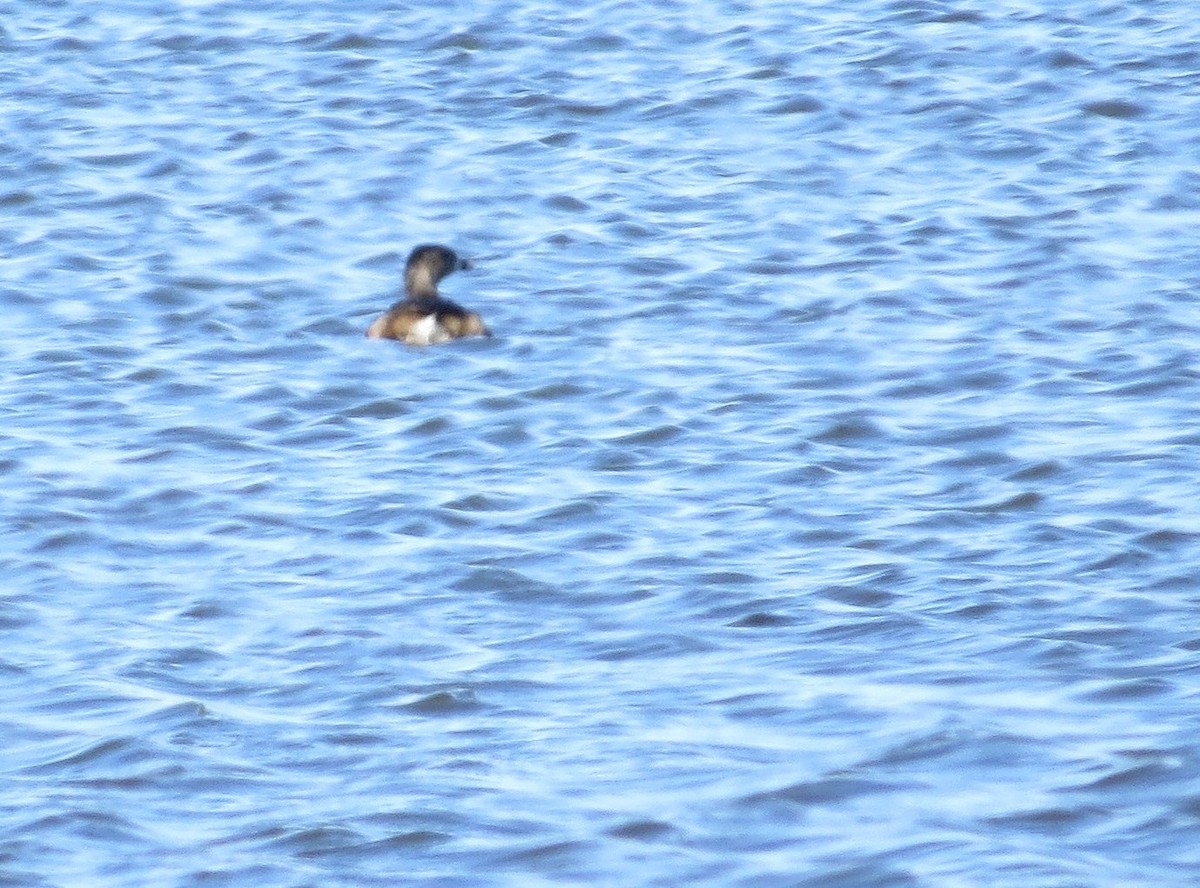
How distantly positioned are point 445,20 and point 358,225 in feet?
14.8

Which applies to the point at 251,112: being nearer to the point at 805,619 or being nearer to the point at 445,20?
the point at 445,20

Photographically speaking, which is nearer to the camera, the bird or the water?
the water

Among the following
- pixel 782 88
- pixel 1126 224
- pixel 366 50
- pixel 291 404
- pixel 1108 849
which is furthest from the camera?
pixel 366 50

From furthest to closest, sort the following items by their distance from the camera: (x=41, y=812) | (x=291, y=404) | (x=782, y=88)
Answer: (x=782, y=88) < (x=291, y=404) < (x=41, y=812)

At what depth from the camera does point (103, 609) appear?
26.9 feet

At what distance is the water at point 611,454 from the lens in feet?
21.8

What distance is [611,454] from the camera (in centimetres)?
984

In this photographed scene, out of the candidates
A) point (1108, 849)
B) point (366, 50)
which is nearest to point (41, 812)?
point (1108, 849)

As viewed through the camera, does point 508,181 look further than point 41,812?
Yes

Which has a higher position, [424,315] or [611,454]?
[424,315]

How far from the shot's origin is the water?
21.8 feet

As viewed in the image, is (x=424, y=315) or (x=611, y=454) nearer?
(x=611, y=454)

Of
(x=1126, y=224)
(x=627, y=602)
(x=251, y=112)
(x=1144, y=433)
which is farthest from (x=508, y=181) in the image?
(x=627, y=602)

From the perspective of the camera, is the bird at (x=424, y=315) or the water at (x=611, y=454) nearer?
the water at (x=611, y=454)
